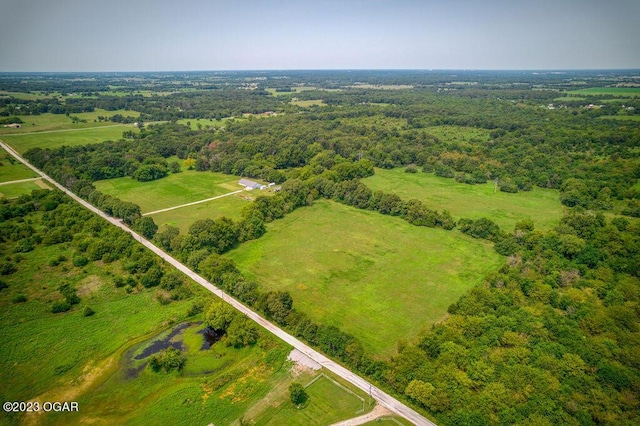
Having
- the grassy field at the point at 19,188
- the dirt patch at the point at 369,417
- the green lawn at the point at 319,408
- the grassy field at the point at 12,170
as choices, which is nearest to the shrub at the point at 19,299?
the green lawn at the point at 319,408

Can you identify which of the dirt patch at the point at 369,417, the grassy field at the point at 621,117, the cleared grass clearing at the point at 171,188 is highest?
the grassy field at the point at 621,117

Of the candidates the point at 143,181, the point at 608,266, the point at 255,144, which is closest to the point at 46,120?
the point at 143,181

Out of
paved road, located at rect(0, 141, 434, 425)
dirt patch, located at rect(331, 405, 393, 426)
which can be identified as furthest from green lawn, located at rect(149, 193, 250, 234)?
dirt patch, located at rect(331, 405, 393, 426)

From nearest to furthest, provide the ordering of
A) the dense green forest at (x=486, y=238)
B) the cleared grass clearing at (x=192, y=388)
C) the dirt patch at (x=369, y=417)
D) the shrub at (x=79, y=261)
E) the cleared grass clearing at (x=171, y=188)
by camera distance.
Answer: the dirt patch at (x=369, y=417) < the dense green forest at (x=486, y=238) < the cleared grass clearing at (x=192, y=388) < the shrub at (x=79, y=261) < the cleared grass clearing at (x=171, y=188)

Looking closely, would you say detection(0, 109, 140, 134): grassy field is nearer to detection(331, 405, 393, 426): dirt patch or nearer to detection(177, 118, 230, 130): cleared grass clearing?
detection(177, 118, 230, 130): cleared grass clearing

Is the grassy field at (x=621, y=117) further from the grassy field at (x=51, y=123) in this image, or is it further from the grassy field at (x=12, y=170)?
the grassy field at (x=51, y=123)

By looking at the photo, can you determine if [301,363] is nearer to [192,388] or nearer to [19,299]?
[192,388]

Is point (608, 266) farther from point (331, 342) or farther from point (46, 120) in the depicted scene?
point (46, 120)
